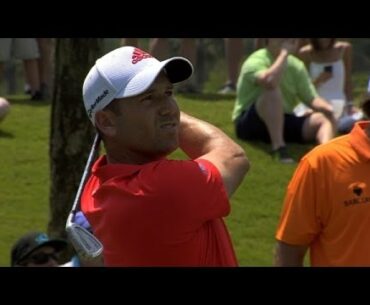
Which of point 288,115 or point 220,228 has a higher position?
point 220,228

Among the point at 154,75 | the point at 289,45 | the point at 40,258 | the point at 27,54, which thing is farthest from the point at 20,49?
the point at 154,75

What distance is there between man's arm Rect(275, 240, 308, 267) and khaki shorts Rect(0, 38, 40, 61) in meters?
A: 7.12

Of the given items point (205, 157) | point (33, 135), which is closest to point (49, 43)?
point (33, 135)

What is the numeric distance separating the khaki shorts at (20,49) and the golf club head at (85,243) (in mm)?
8420

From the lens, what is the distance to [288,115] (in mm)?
10445

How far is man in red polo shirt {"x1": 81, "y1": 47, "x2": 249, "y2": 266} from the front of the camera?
3459mm

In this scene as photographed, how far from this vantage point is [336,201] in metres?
4.79

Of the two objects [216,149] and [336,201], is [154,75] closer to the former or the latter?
[216,149]

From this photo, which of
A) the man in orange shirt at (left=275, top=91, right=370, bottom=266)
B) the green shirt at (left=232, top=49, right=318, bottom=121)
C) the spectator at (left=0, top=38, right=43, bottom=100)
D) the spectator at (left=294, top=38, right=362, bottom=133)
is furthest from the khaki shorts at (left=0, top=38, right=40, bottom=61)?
the man in orange shirt at (left=275, top=91, right=370, bottom=266)

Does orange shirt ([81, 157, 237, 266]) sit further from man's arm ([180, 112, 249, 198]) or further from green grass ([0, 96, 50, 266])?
green grass ([0, 96, 50, 266])

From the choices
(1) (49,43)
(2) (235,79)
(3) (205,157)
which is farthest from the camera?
(2) (235,79)
